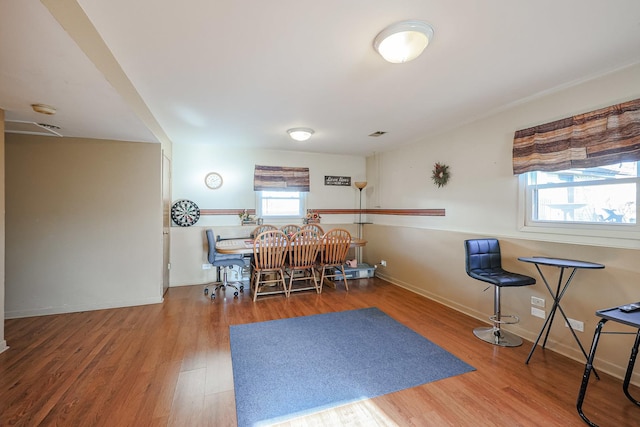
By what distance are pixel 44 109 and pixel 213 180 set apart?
2420 millimetres

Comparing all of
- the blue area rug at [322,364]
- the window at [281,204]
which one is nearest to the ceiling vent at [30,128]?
the window at [281,204]

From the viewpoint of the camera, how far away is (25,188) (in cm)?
302

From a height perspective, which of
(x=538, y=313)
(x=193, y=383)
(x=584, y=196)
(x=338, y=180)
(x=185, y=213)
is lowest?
(x=193, y=383)

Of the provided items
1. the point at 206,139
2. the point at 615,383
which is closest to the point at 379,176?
the point at 206,139

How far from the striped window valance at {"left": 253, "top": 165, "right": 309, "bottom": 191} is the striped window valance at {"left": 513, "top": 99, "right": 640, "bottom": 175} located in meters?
3.29

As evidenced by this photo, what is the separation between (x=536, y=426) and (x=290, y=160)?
4.52 meters

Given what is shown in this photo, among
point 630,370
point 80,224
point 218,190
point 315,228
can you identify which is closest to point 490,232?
point 630,370

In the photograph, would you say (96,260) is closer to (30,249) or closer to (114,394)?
(30,249)

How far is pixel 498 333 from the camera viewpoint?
8.52ft

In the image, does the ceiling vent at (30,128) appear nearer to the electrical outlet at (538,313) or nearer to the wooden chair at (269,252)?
the wooden chair at (269,252)

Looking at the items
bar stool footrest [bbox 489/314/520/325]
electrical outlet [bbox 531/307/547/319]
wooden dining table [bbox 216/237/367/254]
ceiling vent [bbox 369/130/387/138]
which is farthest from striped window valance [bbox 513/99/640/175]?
wooden dining table [bbox 216/237/367/254]

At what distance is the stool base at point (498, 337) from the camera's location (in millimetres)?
2502

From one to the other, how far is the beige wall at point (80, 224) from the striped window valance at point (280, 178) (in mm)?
1667

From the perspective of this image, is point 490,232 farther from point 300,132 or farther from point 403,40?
point 300,132
